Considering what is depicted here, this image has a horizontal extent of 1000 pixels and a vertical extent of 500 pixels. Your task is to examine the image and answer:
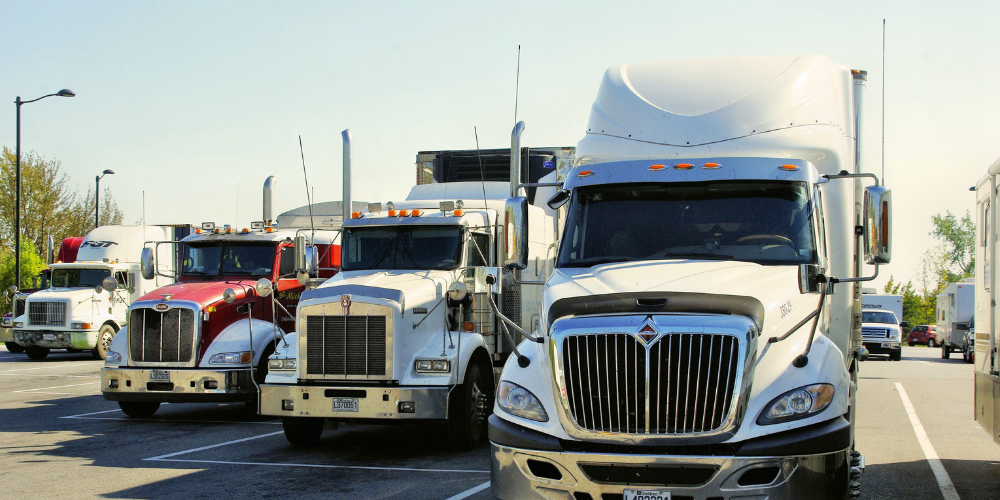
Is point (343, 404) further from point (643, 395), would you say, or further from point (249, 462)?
point (643, 395)

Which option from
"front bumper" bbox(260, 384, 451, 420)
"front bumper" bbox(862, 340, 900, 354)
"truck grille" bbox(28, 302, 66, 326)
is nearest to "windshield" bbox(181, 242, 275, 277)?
"front bumper" bbox(260, 384, 451, 420)

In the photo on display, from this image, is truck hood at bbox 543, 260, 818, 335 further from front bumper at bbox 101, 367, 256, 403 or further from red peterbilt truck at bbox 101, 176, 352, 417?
front bumper at bbox 101, 367, 256, 403

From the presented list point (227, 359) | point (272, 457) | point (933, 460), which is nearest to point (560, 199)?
point (272, 457)

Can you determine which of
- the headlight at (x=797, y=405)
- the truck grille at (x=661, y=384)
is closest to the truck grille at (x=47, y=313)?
the truck grille at (x=661, y=384)

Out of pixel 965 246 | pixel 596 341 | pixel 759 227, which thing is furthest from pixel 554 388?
pixel 965 246

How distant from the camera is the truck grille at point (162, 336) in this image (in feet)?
41.9

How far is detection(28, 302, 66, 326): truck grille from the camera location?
24.2 meters

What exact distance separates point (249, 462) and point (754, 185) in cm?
606

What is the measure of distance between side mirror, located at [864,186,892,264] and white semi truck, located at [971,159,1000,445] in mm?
2266

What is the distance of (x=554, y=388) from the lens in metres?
5.47

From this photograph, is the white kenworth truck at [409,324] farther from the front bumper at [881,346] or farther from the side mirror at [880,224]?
the front bumper at [881,346]

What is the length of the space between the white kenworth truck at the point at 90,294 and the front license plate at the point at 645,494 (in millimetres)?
20949

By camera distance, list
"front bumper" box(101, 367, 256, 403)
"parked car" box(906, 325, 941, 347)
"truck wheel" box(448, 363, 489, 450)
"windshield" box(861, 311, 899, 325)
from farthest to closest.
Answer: "parked car" box(906, 325, 941, 347) → "windshield" box(861, 311, 899, 325) → "front bumper" box(101, 367, 256, 403) → "truck wheel" box(448, 363, 489, 450)

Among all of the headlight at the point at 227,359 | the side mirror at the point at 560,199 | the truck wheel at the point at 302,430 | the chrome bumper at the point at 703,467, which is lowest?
the truck wheel at the point at 302,430
